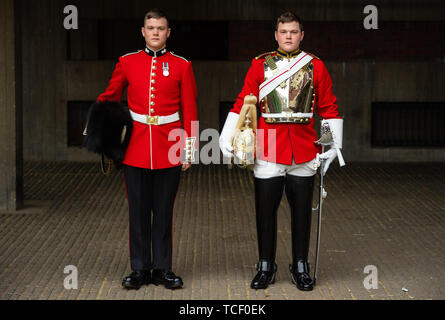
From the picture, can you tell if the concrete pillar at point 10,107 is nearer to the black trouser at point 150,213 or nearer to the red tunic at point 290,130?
the black trouser at point 150,213

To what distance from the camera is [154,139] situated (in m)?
5.61

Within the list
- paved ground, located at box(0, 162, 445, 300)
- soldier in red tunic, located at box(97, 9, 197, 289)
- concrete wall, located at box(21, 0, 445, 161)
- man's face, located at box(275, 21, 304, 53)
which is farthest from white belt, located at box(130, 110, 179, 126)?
concrete wall, located at box(21, 0, 445, 161)

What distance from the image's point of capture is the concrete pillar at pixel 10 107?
8969mm

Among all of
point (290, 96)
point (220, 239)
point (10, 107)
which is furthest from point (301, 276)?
point (10, 107)

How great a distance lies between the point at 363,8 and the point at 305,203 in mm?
9011

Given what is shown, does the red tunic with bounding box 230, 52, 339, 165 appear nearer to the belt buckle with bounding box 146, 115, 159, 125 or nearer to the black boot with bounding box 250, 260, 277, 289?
the belt buckle with bounding box 146, 115, 159, 125

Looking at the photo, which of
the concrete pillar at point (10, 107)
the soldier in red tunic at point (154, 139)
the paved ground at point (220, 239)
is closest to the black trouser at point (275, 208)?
the paved ground at point (220, 239)

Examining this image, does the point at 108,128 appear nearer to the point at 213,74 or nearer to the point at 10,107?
the point at 10,107

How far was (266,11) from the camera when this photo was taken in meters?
13.9

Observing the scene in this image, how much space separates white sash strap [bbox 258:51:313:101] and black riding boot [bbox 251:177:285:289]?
690mm

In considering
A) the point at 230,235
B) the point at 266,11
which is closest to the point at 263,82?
the point at 230,235

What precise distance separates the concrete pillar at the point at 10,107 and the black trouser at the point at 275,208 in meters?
4.34

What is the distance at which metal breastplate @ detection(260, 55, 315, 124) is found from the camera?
218 inches

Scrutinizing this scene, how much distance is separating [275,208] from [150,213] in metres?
0.95
